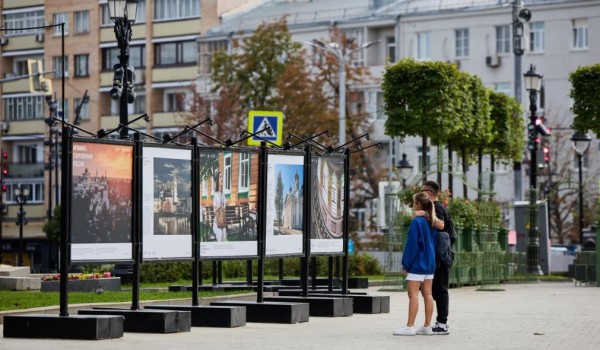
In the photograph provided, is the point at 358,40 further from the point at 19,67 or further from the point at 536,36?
the point at 19,67

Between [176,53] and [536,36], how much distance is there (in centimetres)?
2359

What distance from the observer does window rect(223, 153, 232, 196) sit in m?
20.6

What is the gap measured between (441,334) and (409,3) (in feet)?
229

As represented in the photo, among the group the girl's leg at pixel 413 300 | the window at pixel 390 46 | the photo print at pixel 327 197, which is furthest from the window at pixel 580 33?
the girl's leg at pixel 413 300

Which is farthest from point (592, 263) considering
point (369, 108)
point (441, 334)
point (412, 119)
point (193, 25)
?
point (193, 25)

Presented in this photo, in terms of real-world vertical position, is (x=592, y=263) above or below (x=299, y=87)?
below

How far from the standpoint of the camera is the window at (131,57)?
97.5 meters

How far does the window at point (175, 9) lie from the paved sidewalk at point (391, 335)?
71248mm

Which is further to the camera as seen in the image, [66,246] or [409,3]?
[409,3]

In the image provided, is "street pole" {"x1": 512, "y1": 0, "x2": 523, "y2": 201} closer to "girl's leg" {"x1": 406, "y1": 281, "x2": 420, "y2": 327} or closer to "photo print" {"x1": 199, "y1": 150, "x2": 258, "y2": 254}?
"photo print" {"x1": 199, "y1": 150, "x2": 258, "y2": 254}

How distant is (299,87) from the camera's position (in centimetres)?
7219

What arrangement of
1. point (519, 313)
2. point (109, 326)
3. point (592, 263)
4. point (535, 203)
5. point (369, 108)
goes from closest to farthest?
1. point (109, 326)
2. point (519, 313)
3. point (592, 263)
4. point (535, 203)
5. point (369, 108)

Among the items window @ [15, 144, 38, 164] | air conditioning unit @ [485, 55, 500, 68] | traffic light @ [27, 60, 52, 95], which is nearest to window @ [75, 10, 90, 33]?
Result: window @ [15, 144, 38, 164]

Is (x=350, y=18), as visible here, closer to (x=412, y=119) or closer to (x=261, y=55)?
(x=261, y=55)
